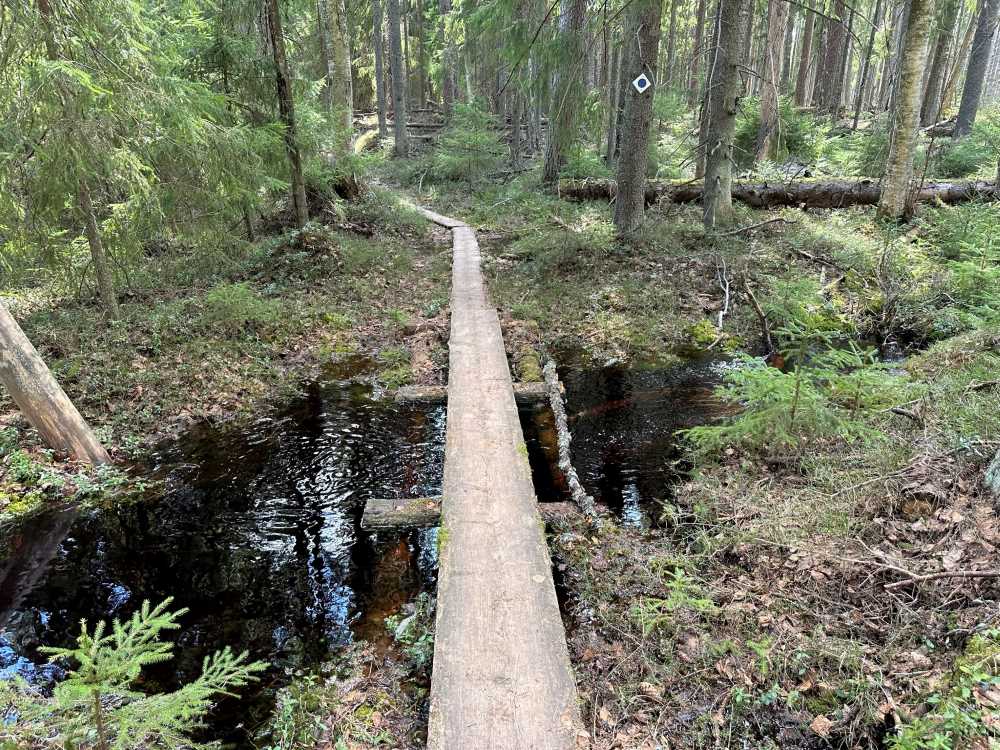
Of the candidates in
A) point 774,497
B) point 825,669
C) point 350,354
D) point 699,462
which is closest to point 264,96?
point 350,354

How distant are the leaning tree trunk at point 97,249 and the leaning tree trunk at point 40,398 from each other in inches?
121

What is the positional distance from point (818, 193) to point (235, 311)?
12.7m

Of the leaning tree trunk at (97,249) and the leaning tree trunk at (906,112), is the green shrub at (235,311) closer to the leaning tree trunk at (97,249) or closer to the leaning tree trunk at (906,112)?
the leaning tree trunk at (97,249)

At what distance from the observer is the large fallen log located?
11977 millimetres

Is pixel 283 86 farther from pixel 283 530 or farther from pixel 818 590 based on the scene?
pixel 818 590

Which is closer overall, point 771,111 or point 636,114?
point 636,114

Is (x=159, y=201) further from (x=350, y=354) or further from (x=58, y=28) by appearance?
(x=350, y=354)

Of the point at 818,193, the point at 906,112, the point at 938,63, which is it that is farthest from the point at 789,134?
the point at 906,112

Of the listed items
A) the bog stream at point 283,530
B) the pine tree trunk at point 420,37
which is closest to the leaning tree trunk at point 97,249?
the bog stream at point 283,530

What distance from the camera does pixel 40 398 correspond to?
5.71m

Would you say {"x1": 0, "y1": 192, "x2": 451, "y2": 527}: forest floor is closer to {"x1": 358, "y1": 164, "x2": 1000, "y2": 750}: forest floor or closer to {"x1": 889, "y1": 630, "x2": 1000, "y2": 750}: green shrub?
{"x1": 358, "y1": 164, "x2": 1000, "y2": 750}: forest floor

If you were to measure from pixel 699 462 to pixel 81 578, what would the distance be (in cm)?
529

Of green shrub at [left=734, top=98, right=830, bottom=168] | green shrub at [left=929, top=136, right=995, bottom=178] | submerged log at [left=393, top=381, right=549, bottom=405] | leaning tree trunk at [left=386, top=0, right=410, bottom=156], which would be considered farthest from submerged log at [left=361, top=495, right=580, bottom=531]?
leaning tree trunk at [left=386, top=0, right=410, bottom=156]

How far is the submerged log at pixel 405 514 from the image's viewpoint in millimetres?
4578
